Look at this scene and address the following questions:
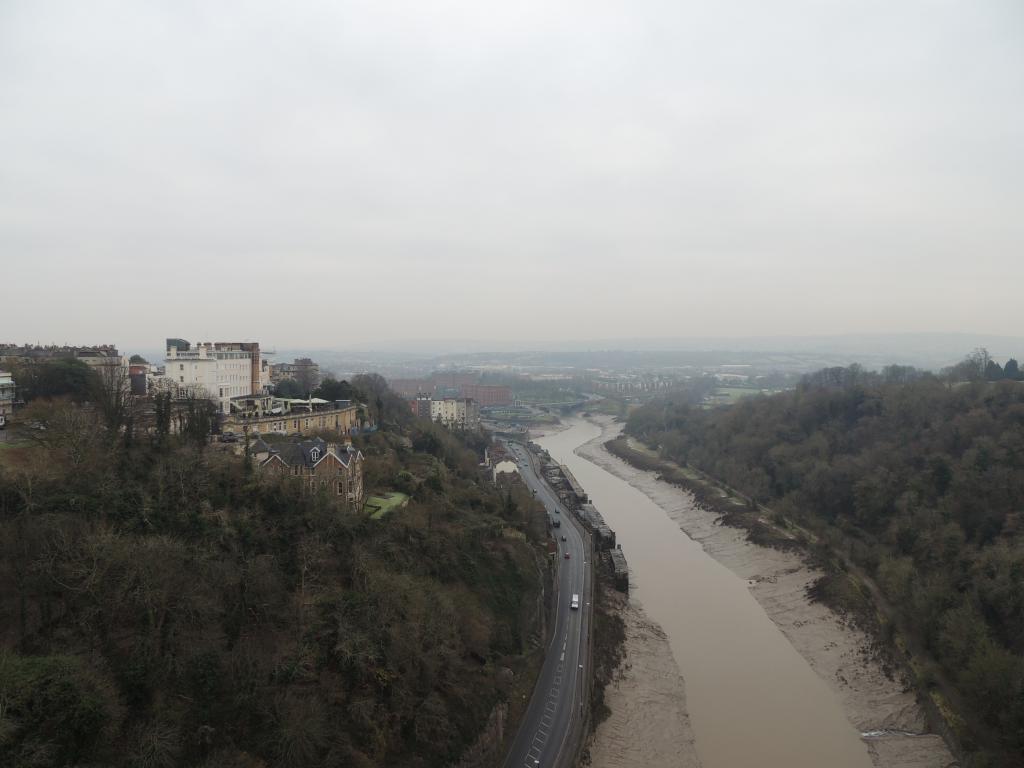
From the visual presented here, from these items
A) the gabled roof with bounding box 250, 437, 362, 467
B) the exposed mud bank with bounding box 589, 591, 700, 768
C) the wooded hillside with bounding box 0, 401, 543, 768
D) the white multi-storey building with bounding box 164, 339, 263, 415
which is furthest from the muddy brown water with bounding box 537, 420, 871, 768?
the white multi-storey building with bounding box 164, 339, 263, 415

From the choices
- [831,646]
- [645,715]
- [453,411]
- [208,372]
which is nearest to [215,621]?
[645,715]

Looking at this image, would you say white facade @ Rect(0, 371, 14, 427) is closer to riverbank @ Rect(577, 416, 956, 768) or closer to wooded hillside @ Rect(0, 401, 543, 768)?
wooded hillside @ Rect(0, 401, 543, 768)

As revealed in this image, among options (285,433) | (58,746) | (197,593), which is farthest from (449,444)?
(58,746)

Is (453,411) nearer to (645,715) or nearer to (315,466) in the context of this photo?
(315,466)

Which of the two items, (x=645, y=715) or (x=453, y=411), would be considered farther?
(x=453, y=411)

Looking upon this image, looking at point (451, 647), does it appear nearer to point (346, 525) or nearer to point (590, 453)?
point (346, 525)

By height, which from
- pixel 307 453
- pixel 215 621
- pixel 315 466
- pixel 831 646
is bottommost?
pixel 831 646
